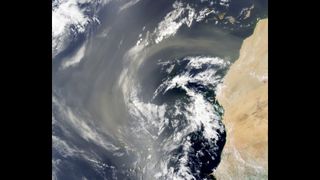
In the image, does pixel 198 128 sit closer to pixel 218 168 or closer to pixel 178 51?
pixel 218 168

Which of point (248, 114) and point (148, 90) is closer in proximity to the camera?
point (248, 114)

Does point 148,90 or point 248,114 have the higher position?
point 148,90

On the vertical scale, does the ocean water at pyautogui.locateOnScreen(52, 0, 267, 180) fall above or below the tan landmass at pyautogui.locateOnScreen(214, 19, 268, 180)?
above
